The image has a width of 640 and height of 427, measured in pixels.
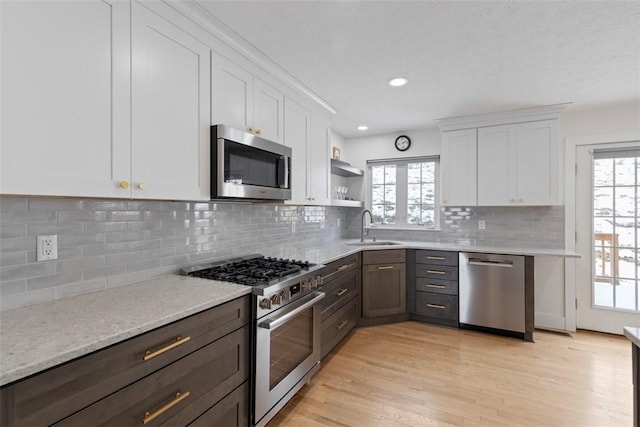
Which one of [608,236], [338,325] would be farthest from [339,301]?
[608,236]

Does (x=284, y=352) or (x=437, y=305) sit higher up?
(x=284, y=352)

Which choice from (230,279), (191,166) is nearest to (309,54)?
(191,166)

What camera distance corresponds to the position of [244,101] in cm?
212

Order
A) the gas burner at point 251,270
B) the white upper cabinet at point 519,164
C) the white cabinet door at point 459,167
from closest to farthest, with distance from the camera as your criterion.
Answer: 1. the gas burner at point 251,270
2. the white upper cabinet at point 519,164
3. the white cabinet door at point 459,167

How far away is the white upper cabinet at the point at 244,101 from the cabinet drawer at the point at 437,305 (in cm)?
247

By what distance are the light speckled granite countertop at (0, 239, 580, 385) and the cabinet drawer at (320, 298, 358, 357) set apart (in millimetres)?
1264

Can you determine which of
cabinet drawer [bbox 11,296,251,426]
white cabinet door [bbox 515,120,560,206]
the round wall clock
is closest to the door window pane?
white cabinet door [bbox 515,120,560,206]

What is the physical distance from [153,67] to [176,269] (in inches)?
47.3

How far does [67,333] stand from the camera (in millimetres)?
1027

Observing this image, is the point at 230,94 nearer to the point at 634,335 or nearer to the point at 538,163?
the point at 634,335

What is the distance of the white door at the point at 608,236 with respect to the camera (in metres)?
3.26

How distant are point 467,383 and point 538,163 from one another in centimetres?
244

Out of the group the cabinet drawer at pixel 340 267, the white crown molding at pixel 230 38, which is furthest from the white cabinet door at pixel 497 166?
the white crown molding at pixel 230 38

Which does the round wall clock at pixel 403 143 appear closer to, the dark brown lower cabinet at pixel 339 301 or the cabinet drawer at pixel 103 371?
the dark brown lower cabinet at pixel 339 301
